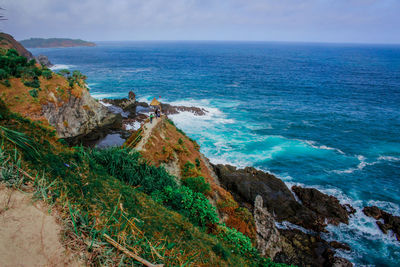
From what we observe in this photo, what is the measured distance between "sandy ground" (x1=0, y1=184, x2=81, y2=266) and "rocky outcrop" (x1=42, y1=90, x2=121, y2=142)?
2612 cm

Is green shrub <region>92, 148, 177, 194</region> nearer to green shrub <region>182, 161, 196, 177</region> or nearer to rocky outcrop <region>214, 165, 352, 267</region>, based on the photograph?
green shrub <region>182, 161, 196, 177</region>

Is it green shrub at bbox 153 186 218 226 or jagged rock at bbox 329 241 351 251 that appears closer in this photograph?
green shrub at bbox 153 186 218 226

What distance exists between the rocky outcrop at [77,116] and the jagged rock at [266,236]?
26.1 metres

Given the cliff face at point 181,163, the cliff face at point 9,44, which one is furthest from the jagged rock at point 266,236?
the cliff face at point 9,44

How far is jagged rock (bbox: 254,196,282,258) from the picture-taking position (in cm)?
1497

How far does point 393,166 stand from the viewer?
2672cm

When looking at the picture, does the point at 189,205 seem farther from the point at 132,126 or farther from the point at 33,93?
the point at 132,126

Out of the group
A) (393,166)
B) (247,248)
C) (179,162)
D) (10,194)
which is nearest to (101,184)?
(10,194)

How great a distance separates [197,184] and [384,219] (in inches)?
736

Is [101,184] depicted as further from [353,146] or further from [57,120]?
[353,146]

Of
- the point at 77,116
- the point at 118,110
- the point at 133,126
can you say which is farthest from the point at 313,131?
the point at 77,116

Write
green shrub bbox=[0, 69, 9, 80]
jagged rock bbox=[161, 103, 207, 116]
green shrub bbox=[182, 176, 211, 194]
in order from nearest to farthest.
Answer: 1. green shrub bbox=[182, 176, 211, 194]
2. green shrub bbox=[0, 69, 9, 80]
3. jagged rock bbox=[161, 103, 207, 116]

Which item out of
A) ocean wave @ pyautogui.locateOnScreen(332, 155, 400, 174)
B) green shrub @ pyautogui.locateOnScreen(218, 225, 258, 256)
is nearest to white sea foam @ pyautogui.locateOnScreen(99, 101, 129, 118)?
green shrub @ pyautogui.locateOnScreen(218, 225, 258, 256)

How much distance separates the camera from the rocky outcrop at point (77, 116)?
2584cm
